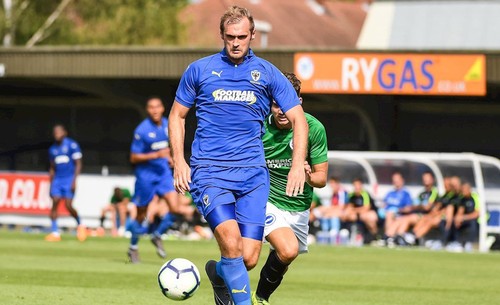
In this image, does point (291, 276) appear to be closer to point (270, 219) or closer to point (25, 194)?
point (270, 219)

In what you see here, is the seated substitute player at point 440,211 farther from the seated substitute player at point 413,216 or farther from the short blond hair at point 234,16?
the short blond hair at point 234,16

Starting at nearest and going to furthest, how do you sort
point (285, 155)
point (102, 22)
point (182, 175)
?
point (182, 175), point (285, 155), point (102, 22)

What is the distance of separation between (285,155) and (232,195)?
158 centimetres

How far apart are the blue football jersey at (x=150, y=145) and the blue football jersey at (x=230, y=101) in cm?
844

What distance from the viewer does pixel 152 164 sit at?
17.8m

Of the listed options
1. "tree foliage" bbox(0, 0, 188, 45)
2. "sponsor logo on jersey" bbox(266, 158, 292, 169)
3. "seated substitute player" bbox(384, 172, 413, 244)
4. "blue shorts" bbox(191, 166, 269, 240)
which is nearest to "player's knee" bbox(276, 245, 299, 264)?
"sponsor logo on jersey" bbox(266, 158, 292, 169)

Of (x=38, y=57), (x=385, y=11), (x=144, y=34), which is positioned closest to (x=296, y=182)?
(x=38, y=57)

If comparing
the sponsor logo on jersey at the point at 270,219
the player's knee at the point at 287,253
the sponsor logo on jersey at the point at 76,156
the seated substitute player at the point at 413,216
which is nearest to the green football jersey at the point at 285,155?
the sponsor logo on jersey at the point at 270,219

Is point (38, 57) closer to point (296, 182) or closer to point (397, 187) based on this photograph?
point (397, 187)

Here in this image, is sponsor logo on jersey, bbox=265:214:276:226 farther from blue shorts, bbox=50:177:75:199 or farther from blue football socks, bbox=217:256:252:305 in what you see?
blue shorts, bbox=50:177:75:199

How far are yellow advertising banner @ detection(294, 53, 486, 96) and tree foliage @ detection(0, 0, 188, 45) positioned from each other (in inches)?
920

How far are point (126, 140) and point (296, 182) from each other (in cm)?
2904

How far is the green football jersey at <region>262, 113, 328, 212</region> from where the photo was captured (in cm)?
1023

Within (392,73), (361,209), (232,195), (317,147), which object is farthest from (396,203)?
(232,195)
